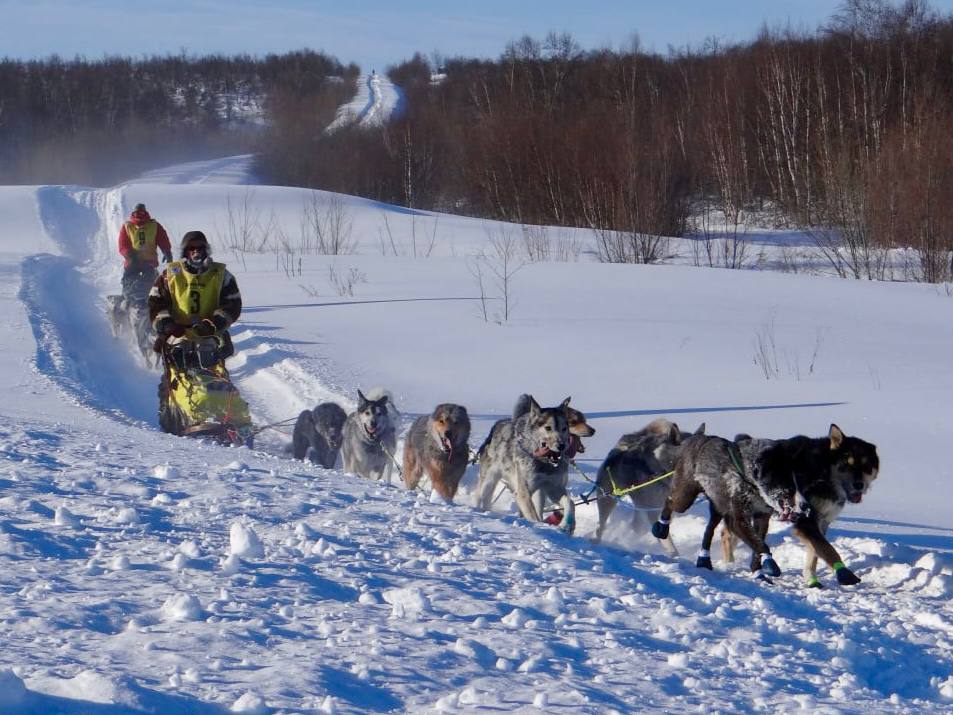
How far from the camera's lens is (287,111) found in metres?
45.6

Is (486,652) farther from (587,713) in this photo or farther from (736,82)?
(736,82)

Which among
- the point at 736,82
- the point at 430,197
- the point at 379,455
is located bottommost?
the point at 379,455

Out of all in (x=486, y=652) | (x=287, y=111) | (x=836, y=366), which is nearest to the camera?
(x=486, y=652)

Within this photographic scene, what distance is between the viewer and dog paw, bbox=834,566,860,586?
149 inches

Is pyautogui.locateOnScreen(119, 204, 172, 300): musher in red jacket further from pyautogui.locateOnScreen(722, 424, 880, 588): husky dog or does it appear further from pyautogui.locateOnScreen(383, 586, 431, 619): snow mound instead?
pyautogui.locateOnScreen(383, 586, 431, 619): snow mound

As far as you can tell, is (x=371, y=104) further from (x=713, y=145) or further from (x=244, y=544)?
(x=244, y=544)

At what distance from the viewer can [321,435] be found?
20.3ft

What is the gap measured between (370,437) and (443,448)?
0.59m

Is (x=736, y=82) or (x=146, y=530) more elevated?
(x=736, y=82)

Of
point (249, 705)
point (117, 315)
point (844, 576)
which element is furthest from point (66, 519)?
point (117, 315)

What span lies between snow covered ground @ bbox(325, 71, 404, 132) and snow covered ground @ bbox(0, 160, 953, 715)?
2986cm

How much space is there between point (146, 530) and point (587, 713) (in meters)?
1.63

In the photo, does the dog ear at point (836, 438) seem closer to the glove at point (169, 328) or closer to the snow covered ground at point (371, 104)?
the glove at point (169, 328)

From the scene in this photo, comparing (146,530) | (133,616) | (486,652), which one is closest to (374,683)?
(486,652)
